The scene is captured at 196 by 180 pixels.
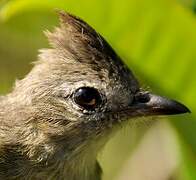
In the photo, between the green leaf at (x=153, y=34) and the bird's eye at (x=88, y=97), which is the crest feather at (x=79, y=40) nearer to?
the green leaf at (x=153, y=34)

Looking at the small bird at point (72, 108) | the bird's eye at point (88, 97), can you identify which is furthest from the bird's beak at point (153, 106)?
the bird's eye at point (88, 97)

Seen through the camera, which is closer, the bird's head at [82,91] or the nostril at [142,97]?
the bird's head at [82,91]

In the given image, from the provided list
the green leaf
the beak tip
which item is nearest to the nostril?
the green leaf

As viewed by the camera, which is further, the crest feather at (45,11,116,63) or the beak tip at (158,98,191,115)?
the crest feather at (45,11,116,63)

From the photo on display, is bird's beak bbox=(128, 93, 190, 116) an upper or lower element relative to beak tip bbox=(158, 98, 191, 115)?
upper

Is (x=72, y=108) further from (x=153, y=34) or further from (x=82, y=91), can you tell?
(x=153, y=34)

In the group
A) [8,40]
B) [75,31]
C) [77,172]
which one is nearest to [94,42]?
[75,31]

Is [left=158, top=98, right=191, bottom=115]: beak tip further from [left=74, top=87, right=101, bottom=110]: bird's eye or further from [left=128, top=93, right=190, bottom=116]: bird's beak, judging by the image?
[left=74, top=87, right=101, bottom=110]: bird's eye

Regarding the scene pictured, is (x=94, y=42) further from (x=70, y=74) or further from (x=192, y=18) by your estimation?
(x=192, y=18)
